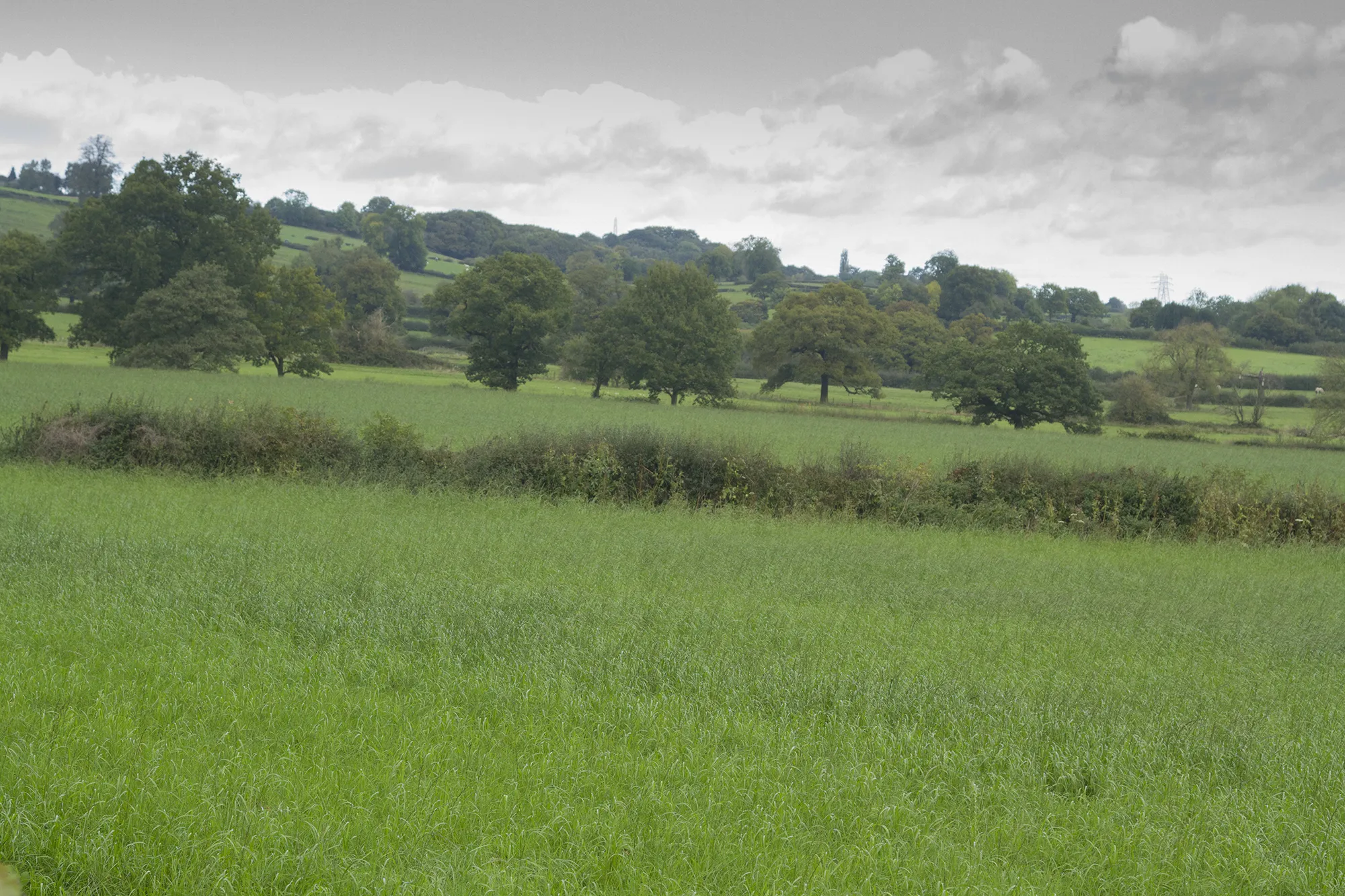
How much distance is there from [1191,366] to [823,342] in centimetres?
3206

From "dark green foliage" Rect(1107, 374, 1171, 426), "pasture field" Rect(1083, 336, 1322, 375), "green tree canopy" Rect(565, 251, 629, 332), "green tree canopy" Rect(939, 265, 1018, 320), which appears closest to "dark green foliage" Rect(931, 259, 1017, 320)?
"green tree canopy" Rect(939, 265, 1018, 320)

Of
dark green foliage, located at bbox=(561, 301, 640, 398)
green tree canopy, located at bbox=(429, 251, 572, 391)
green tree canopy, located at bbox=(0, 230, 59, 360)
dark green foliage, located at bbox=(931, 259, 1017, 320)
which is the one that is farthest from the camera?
dark green foliage, located at bbox=(931, 259, 1017, 320)

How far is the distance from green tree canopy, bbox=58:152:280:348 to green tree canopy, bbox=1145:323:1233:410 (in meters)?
71.2

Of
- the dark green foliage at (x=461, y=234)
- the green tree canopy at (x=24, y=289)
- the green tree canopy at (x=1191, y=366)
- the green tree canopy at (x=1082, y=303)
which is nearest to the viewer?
the green tree canopy at (x=24, y=289)

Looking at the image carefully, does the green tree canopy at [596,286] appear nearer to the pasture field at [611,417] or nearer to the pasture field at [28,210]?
the pasture field at [611,417]

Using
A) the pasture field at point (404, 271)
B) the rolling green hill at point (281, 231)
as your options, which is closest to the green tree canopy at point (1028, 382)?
the rolling green hill at point (281, 231)

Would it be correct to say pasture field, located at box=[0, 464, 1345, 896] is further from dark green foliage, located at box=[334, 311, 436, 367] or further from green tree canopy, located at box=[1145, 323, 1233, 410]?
dark green foliage, located at box=[334, 311, 436, 367]

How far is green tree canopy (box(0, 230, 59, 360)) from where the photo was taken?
57.0 m

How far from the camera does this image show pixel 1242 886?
17.1 feet

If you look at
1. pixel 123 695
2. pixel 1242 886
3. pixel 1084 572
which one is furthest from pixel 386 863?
pixel 1084 572

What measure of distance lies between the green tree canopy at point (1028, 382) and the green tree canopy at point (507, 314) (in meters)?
28.3

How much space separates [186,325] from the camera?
184ft

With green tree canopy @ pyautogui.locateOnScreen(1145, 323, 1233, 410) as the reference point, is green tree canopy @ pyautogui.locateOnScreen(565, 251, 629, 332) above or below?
above

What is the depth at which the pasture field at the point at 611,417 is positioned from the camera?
37.2 m
